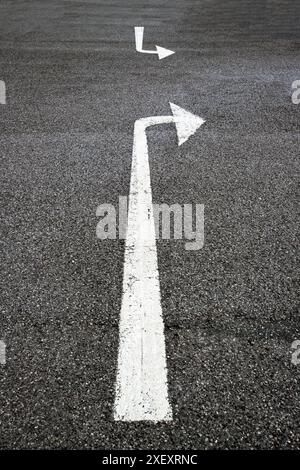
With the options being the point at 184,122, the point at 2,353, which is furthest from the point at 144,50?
the point at 2,353

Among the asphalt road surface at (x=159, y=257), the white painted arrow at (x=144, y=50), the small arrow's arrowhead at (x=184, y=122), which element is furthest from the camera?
the white painted arrow at (x=144, y=50)

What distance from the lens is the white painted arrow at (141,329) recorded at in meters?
1.99

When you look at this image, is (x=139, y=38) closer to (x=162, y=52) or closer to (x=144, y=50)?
(x=144, y=50)

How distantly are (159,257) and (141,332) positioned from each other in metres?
0.69

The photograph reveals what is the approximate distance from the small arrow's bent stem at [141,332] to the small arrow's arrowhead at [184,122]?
1.55 meters

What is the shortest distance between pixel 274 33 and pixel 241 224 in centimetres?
849

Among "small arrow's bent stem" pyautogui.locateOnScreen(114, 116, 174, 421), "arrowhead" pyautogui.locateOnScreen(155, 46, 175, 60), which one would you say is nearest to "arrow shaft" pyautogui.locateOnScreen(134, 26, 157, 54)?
"arrowhead" pyautogui.locateOnScreen(155, 46, 175, 60)

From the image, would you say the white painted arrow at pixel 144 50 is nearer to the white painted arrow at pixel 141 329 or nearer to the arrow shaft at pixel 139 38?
the arrow shaft at pixel 139 38

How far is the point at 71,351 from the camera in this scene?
222 cm

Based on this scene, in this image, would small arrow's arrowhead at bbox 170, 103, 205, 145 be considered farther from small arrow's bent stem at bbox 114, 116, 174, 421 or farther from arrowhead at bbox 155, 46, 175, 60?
arrowhead at bbox 155, 46, 175, 60

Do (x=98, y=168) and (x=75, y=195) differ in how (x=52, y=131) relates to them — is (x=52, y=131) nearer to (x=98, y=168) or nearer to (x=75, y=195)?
(x=98, y=168)

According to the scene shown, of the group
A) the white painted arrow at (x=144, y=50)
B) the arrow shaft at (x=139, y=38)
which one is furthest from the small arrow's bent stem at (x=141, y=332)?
the arrow shaft at (x=139, y=38)

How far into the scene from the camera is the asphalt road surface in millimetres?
1940
